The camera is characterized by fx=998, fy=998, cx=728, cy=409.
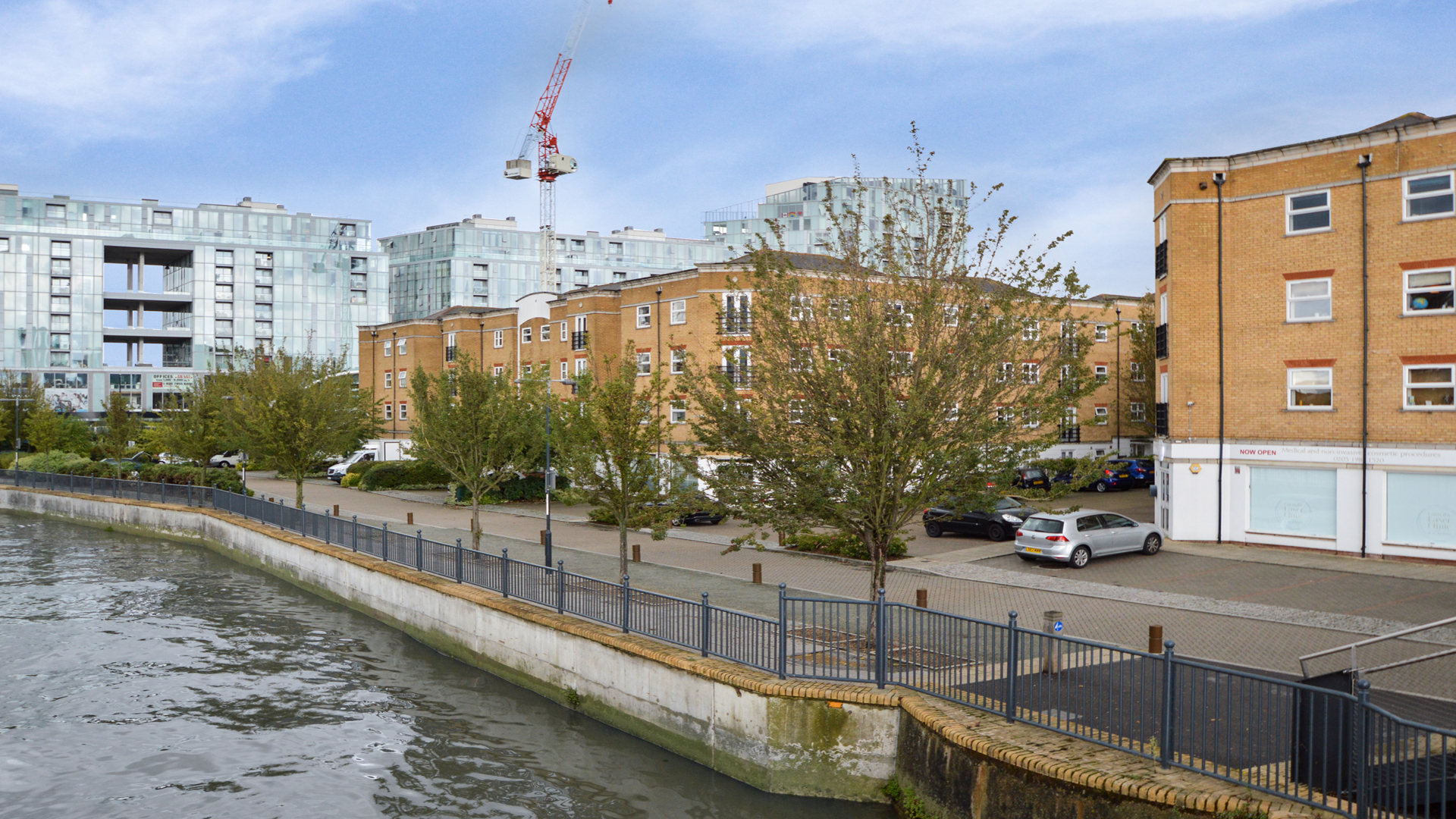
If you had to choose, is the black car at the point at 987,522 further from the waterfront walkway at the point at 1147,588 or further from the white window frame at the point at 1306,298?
the white window frame at the point at 1306,298

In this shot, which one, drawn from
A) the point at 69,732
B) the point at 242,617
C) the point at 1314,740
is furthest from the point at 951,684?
the point at 242,617

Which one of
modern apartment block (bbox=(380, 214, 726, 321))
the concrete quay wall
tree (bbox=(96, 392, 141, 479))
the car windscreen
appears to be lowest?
the concrete quay wall

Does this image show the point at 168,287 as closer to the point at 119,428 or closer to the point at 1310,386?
the point at 119,428

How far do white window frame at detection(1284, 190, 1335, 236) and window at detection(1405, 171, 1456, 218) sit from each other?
5.64 feet

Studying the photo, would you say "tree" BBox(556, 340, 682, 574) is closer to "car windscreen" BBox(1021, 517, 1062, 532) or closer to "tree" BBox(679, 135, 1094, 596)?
"tree" BBox(679, 135, 1094, 596)

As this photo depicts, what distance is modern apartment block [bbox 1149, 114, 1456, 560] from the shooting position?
975 inches

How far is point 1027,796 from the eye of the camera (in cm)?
953

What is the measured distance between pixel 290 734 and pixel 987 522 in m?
20.9

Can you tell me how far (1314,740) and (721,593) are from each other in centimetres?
1277

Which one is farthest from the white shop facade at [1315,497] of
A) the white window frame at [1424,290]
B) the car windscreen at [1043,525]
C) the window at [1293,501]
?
the car windscreen at [1043,525]

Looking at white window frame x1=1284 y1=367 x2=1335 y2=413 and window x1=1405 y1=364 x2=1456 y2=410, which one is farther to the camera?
white window frame x1=1284 y1=367 x2=1335 y2=413

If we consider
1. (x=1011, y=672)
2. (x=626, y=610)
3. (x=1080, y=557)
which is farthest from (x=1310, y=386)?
(x=626, y=610)

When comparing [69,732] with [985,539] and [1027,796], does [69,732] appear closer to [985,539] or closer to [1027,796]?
[1027,796]

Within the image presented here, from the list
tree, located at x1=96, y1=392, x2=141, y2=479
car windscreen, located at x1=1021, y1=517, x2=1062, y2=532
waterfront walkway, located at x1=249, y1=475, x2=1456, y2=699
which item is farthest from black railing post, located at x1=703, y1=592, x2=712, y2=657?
tree, located at x1=96, y1=392, x2=141, y2=479
